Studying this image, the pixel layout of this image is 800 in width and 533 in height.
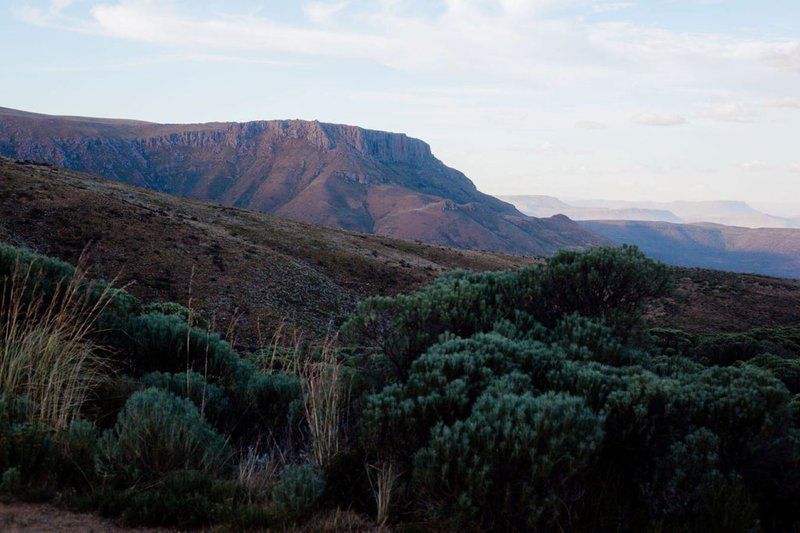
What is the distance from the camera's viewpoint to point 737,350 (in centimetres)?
1741

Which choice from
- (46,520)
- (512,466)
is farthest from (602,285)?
(46,520)

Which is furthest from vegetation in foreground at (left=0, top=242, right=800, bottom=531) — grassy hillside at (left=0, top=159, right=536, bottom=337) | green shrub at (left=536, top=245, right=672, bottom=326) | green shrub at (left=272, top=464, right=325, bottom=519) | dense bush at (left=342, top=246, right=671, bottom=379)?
grassy hillside at (left=0, top=159, right=536, bottom=337)

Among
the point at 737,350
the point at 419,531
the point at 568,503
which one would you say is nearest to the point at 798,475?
the point at 568,503

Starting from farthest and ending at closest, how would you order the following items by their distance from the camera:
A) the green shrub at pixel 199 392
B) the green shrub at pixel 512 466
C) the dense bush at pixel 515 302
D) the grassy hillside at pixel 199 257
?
1. the grassy hillside at pixel 199 257
2. the dense bush at pixel 515 302
3. the green shrub at pixel 199 392
4. the green shrub at pixel 512 466

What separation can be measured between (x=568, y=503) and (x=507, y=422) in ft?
→ 2.44

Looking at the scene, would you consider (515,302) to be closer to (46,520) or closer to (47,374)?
(47,374)

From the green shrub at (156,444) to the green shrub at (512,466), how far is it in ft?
6.51

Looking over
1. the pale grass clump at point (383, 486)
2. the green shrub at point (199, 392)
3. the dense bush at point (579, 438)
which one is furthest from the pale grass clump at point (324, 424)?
the green shrub at point (199, 392)

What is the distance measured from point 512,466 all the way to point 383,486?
1.01m

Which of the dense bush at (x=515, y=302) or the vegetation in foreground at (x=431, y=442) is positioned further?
the dense bush at (x=515, y=302)

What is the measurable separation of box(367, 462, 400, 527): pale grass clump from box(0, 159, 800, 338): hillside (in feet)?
47.6

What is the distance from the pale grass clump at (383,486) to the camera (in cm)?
414

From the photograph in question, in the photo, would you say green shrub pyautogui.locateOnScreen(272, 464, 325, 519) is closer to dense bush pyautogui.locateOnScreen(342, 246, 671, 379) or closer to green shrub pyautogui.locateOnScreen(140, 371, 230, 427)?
green shrub pyautogui.locateOnScreen(140, 371, 230, 427)

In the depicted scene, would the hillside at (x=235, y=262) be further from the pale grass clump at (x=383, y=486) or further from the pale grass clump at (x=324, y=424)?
the pale grass clump at (x=383, y=486)
